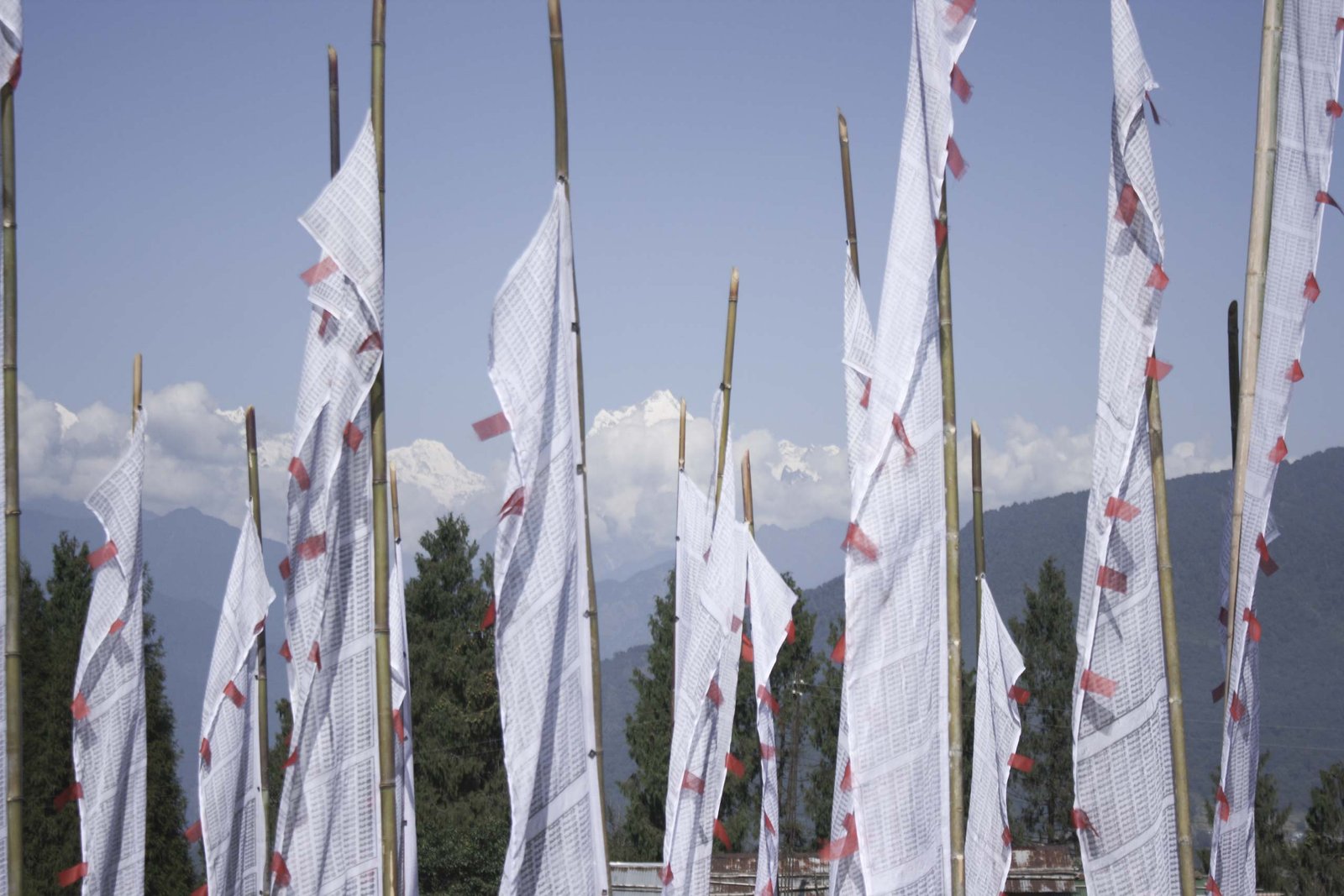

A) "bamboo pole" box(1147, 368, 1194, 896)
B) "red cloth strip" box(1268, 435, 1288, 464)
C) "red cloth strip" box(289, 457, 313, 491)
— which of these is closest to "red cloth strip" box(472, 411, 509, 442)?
"red cloth strip" box(289, 457, 313, 491)

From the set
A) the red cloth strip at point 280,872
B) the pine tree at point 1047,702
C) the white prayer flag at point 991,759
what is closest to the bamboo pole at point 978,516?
the white prayer flag at point 991,759

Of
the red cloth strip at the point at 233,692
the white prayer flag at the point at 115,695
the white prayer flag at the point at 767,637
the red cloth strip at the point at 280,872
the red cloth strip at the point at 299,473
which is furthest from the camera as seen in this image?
the white prayer flag at the point at 767,637

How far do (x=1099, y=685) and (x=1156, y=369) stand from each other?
1.11 metres

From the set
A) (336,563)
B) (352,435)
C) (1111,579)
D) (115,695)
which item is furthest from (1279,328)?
(115,695)

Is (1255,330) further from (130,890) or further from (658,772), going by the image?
(658,772)

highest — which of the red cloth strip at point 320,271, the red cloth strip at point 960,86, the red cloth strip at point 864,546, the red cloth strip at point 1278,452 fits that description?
the red cloth strip at point 960,86

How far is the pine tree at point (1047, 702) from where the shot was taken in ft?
86.9

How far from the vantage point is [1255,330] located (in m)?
4.88

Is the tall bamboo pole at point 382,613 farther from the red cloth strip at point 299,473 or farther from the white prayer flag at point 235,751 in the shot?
the white prayer flag at point 235,751

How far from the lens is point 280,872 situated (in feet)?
17.1

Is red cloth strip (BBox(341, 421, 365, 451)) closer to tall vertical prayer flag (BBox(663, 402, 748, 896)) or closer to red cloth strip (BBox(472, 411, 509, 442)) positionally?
red cloth strip (BBox(472, 411, 509, 442))

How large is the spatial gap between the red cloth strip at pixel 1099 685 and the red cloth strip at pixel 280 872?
2.97m

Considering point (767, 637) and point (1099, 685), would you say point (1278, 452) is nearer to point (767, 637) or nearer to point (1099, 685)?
point (1099, 685)

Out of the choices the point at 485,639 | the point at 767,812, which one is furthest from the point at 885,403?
the point at 485,639
